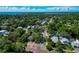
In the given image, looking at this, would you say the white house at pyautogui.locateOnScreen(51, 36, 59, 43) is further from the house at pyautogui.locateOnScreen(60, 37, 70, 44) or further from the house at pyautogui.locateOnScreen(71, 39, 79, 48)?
the house at pyautogui.locateOnScreen(71, 39, 79, 48)

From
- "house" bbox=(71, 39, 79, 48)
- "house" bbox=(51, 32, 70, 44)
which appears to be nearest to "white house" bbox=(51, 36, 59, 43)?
"house" bbox=(51, 32, 70, 44)

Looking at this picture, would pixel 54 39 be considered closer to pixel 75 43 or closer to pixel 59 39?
pixel 59 39

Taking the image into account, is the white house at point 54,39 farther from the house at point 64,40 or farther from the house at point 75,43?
the house at point 75,43

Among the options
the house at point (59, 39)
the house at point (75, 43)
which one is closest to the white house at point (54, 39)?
the house at point (59, 39)

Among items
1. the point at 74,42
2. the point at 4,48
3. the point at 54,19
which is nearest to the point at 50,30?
the point at 54,19

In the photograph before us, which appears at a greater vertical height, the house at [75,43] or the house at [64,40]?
the house at [64,40]

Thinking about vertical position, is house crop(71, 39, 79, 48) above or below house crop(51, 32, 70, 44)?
below

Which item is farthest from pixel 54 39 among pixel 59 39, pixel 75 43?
pixel 75 43

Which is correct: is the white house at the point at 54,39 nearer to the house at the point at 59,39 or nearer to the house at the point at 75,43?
the house at the point at 59,39

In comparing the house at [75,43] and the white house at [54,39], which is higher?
the white house at [54,39]

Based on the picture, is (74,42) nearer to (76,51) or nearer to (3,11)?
(76,51)
